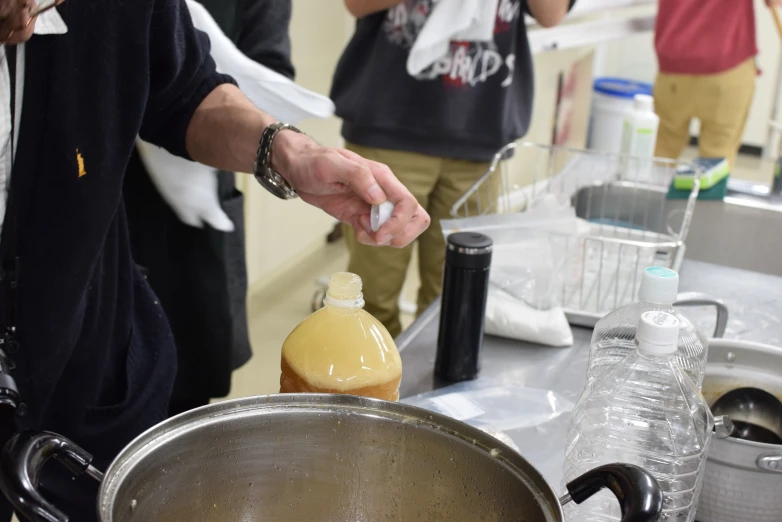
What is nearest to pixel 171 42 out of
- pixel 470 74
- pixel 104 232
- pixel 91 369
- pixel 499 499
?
pixel 104 232

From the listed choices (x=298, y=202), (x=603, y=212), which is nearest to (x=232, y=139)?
(x=603, y=212)

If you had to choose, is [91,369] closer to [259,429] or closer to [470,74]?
[259,429]

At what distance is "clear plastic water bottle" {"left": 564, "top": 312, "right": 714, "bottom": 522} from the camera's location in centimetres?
80

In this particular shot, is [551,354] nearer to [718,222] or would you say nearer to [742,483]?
[742,483]

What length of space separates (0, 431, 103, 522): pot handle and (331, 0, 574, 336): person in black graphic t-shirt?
145 cm

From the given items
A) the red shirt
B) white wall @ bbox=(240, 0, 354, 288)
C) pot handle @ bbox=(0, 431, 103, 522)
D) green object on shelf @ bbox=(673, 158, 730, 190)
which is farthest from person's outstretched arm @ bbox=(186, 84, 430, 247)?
the red shirt

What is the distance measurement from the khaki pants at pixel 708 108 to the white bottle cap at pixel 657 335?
8.34ft

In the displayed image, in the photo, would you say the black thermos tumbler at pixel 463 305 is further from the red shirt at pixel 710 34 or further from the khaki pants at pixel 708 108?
the red shirt at pixel 710 34

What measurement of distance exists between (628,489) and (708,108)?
2.93 meters

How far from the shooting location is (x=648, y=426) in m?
0.85

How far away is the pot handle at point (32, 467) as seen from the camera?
0.51 m

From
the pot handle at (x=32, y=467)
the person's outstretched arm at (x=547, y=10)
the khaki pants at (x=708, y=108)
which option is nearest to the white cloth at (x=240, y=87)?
the person's outstretched arm at (x=547, y=10)

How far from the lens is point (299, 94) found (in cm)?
148

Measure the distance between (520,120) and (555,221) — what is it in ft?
2.66
